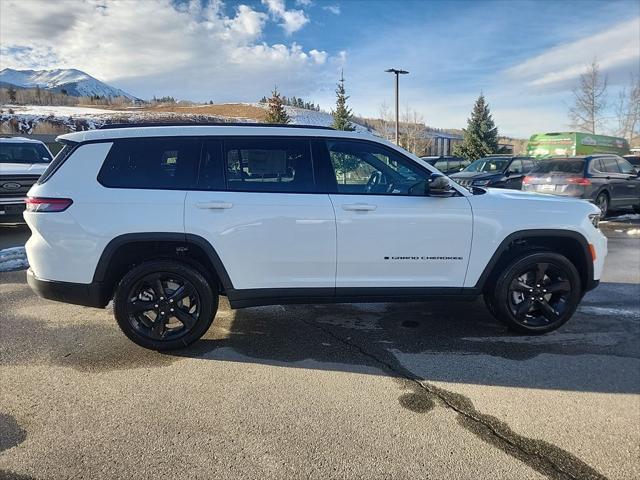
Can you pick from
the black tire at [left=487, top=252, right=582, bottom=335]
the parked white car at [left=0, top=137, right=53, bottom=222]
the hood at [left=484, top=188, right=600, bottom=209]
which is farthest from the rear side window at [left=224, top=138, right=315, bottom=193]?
the parked white car at [left=0, top=137, right=53, bottom=222]

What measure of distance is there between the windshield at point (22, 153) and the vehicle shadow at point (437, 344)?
8385 mm

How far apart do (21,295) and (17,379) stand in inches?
90.9

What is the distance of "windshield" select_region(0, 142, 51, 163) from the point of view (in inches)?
402

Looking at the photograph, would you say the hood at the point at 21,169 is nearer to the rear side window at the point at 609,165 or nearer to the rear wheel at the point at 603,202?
the rear wheel at the point at 603,202

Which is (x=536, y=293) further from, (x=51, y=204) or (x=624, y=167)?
(x=624, y=167)

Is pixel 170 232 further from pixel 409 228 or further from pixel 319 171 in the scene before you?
pixel 409 228

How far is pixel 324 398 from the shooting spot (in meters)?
3.10

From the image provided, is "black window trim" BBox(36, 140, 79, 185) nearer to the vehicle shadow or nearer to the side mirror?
the vehicle shadow

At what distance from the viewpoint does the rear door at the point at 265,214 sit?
142 inches

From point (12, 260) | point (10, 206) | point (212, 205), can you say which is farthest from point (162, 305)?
point (10, 206)

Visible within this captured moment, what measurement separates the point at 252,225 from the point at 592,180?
34.9 ft

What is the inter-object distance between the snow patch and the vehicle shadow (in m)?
3.82

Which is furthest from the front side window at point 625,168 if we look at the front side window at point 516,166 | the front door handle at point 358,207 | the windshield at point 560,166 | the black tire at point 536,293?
the front door handle at point 358,207

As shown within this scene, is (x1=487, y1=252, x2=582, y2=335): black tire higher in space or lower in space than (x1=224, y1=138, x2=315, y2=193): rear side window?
lower
